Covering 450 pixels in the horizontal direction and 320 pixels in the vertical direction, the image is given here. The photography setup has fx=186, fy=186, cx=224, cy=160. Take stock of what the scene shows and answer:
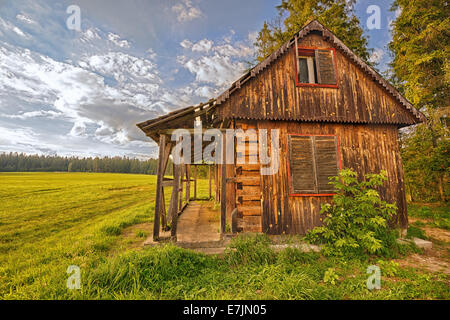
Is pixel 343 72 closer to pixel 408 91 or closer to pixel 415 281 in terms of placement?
pixel 415 281

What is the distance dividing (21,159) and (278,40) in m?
128

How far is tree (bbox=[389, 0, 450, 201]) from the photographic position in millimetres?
10367

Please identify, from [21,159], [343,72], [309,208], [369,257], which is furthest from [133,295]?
[21,159]

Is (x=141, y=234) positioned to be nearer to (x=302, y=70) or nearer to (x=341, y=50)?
(x=302, y=70)

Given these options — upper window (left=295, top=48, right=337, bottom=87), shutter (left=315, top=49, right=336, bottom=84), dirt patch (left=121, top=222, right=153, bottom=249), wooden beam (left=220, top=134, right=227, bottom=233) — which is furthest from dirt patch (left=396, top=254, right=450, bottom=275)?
dirt patch (left=121, top=222, right=153, bottom=249)

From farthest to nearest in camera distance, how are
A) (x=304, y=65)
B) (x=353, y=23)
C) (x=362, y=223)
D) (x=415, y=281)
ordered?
1. (x=353, y=23)
2. (x=304, y=65)
3. (x=362, y=223)
4. (x=415, y=281)

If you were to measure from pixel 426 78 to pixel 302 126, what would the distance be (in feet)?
37.2

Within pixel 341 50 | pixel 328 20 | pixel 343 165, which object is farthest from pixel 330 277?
pixel 328 20

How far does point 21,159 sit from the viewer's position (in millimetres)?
90188

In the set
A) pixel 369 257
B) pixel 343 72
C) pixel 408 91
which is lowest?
pixel 369 257

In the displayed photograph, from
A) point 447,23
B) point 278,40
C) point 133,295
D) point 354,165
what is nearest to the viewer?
point 133,295

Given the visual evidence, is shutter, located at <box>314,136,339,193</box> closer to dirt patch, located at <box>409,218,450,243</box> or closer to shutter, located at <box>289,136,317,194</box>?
shutter, located at <box>289,136,317,194</box>

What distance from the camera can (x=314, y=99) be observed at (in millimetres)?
6738

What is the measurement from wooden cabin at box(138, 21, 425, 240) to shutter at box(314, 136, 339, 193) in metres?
0.04
